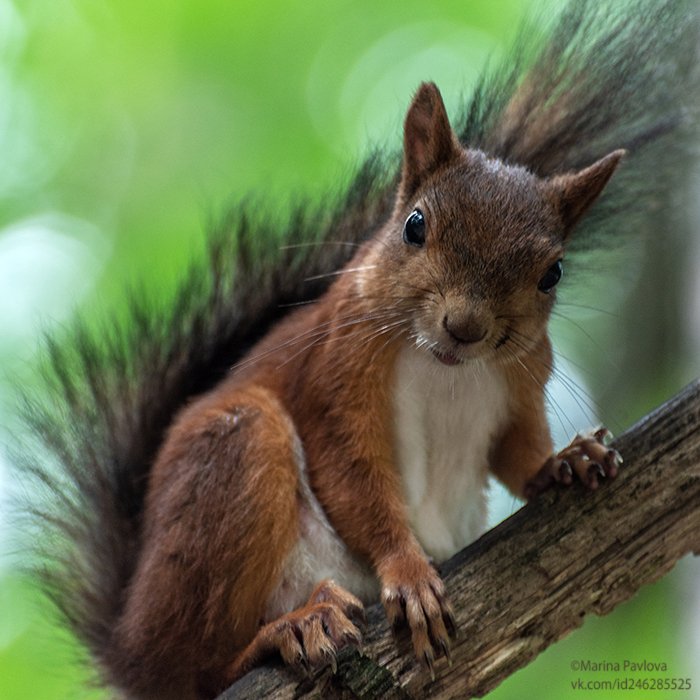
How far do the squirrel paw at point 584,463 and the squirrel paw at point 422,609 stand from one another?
1.46ft

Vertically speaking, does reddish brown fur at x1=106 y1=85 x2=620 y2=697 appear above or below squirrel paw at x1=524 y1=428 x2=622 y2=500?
above

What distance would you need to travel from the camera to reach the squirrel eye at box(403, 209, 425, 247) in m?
2.44

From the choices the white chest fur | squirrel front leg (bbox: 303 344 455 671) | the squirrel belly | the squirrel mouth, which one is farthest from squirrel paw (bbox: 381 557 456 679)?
the squirrel mouth

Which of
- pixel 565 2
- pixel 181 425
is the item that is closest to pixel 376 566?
pixel 181 425

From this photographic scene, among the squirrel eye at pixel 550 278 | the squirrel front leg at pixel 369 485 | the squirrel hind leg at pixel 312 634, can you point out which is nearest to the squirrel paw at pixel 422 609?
the squirrel front leg at pixel 369 485

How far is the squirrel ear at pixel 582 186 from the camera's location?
97.1 inches

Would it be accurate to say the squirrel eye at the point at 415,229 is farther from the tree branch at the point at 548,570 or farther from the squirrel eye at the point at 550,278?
the tree branch at the point at 548,570

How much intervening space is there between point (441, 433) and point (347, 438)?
316mm

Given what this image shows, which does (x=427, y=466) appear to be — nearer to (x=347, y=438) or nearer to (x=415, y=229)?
(x=347, y=438)

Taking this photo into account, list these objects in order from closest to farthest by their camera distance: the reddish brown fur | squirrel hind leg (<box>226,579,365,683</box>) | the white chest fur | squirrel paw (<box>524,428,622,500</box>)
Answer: squirrel hind leg (<box>226,579,365,683</box>) < the reddish brown fur < squirrel paw (<box>524,428,622,500</box>) < the white chest fur

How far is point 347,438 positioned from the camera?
2.54 m

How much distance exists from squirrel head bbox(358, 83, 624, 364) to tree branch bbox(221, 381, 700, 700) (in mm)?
428

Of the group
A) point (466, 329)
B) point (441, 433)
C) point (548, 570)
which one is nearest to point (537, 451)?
point (441, 433)

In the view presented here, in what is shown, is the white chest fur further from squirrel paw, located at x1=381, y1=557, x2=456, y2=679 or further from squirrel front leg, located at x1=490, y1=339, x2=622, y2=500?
squirrel paw, located at x1=381, y1=557, x2=456, y2=679
